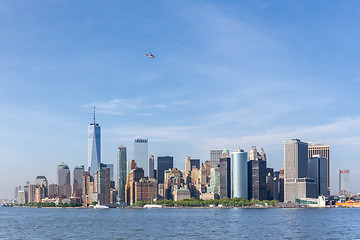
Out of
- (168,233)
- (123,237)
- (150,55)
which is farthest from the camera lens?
(168,233)

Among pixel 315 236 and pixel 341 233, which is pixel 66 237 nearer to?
pixel 315 236

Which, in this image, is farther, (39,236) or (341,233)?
(341,233)

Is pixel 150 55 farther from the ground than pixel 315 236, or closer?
farther from the ground

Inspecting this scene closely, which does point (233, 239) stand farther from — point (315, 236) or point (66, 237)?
point (66, 237)

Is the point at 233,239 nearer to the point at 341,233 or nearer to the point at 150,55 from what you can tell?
the point at 341,233

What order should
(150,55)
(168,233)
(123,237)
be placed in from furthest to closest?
(168,233) → (123,237) → (150,55)

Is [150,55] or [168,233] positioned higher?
[150,55]

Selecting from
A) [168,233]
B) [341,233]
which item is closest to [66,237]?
[168,233]

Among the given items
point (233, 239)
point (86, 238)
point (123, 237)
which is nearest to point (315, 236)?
point (233, 239)

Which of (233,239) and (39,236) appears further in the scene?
(39,236)
